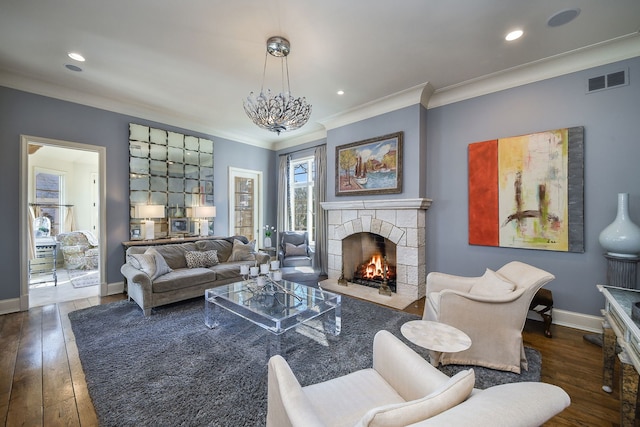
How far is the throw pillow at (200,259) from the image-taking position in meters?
4.19

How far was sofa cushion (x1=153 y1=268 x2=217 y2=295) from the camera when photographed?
3.45 metres

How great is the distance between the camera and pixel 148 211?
4.41 metres

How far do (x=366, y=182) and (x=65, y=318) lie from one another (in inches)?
178

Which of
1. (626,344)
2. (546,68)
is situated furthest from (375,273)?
(546,68)

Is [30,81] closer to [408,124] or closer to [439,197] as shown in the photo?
[408,124]

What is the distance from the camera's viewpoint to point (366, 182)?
14.9ft

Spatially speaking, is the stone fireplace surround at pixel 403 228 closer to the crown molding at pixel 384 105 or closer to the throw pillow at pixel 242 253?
the crown molding at pixel 384 105

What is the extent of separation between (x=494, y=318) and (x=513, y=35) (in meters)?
2.74

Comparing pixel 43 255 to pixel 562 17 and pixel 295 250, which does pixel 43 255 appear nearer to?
pixel 295 250

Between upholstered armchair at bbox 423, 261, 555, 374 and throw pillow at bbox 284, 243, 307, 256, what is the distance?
3472 millimetres

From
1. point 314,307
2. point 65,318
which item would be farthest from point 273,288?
point 65,318

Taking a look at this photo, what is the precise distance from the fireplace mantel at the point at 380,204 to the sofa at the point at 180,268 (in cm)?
155

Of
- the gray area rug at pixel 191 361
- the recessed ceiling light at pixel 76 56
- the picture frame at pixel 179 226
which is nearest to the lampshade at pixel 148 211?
the picture frame at pixel 179 226

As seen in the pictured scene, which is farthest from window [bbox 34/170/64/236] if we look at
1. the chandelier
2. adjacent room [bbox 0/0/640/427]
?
the chandelier
